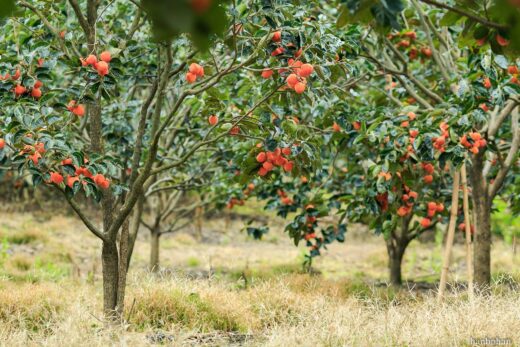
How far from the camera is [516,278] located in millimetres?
6762

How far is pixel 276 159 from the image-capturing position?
4.23m

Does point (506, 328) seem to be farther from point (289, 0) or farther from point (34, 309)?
point (34, 309)

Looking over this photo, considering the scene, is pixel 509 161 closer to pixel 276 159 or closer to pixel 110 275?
pixel 276 159

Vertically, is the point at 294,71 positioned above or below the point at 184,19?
above

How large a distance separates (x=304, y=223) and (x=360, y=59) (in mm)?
1959

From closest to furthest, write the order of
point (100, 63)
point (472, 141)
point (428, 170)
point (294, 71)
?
point (100, 63)
point (294, 71)
point (472, 141)
point (428, 170)

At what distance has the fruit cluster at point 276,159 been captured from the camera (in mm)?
4207

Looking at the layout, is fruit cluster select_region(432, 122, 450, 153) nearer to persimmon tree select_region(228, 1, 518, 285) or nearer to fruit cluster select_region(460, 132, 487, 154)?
persimmon tree select_region(228, 1, 518, 285)

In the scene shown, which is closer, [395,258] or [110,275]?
[110,275]

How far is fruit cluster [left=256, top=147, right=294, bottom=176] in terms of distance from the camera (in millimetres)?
4207

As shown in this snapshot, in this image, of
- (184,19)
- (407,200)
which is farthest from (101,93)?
(407,200)

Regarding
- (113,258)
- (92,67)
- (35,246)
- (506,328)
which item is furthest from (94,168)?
(35,246)

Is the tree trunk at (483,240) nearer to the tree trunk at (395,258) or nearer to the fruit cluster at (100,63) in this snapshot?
the tree trunk at (395,258)

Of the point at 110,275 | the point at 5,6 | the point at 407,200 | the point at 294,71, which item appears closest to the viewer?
the point at 5,6
